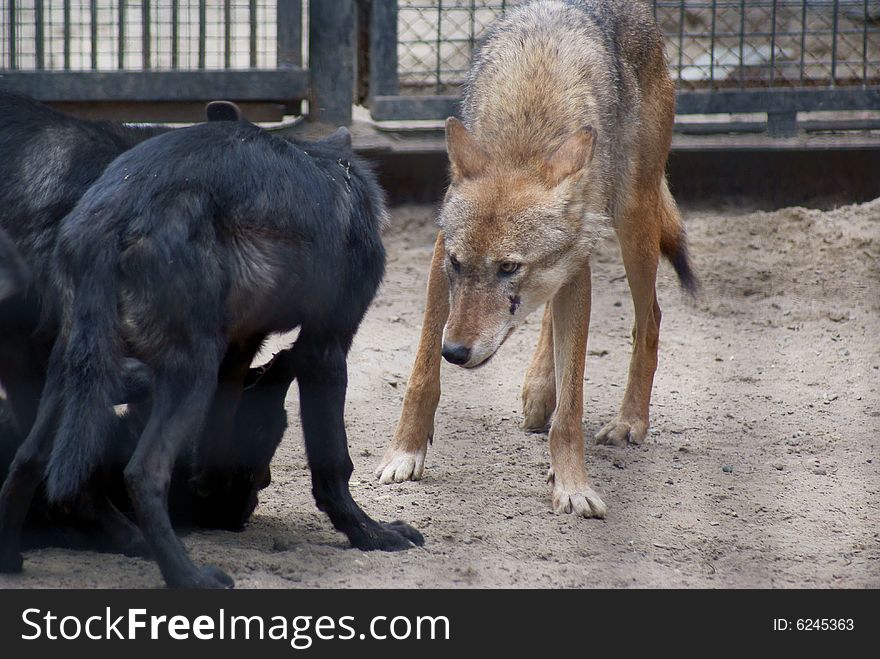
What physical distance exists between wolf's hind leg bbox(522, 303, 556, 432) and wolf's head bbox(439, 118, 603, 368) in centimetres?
96

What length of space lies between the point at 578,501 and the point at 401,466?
27.3 inches

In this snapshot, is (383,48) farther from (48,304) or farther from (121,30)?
(48,304)

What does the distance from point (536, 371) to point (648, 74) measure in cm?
130

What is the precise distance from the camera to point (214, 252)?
2.89 meters

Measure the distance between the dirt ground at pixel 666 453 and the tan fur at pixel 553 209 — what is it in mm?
216

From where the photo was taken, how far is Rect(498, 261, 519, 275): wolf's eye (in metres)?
3.64

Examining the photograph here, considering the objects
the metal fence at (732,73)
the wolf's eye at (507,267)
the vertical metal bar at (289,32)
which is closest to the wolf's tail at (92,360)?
the wolf's eye at (507,267)

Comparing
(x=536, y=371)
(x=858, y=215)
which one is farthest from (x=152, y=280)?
(x=858, y=215)

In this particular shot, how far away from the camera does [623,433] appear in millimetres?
4645

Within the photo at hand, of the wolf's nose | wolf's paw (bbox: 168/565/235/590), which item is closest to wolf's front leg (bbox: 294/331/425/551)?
the wolf's nose

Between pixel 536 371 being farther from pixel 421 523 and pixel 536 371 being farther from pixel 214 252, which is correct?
pixel 214 252

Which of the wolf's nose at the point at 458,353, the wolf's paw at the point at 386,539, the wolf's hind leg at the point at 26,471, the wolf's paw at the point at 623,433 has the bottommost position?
the wolf's paw at the point at 623,433

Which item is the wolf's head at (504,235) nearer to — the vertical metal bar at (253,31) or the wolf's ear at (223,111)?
the wolf's ear at (223,111)

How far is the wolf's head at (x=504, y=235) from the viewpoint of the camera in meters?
3.63
